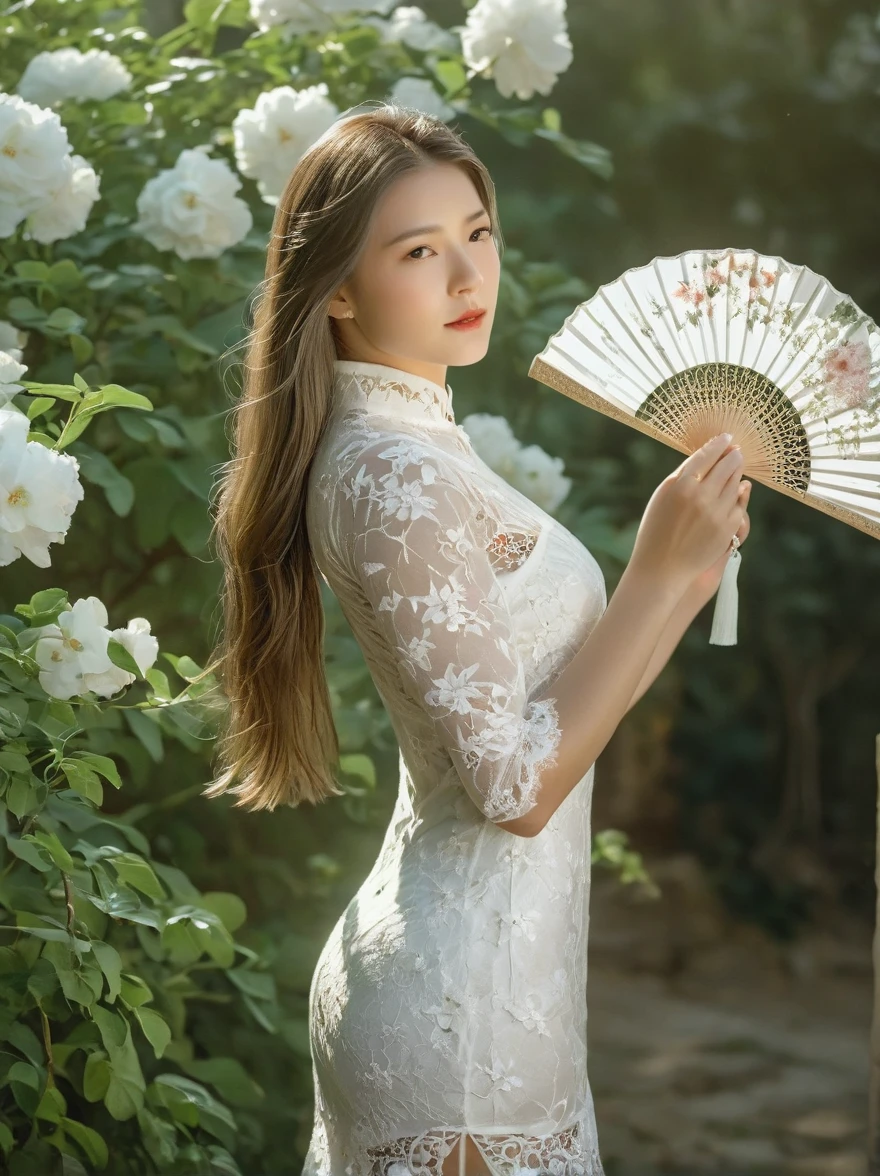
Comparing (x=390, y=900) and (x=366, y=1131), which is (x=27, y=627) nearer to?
(x=390, y=900)

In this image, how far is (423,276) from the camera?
1578 mm

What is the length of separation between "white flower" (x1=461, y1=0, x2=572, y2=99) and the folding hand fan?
941 millimetres

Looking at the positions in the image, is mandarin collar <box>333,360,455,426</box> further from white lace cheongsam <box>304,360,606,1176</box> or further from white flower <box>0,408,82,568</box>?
white flower <box>0,408,82,568</box>

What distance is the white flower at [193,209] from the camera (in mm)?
2266

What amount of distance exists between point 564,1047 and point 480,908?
0.19 metres

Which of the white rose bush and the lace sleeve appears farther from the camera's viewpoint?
the white rose bush

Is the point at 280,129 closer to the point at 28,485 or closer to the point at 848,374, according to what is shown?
the point at 28,485

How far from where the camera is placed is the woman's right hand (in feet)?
4.93

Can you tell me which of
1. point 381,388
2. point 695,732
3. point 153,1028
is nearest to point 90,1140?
point 153,1028

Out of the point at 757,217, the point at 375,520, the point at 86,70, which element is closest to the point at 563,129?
the point at 757,217

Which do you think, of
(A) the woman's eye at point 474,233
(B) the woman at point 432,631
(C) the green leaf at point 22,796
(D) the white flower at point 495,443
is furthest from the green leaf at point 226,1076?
(A) the woman's eye at point 474,233

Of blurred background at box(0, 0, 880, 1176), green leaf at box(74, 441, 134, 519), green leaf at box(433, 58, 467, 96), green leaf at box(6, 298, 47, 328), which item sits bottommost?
blurred background at box(0, 0, 880, 1176)

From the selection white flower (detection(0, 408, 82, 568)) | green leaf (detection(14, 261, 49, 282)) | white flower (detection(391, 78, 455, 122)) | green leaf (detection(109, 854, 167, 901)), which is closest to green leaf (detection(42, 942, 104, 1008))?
green leaf (detection(109, 854, 167, 901))

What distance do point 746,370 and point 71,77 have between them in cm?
134
